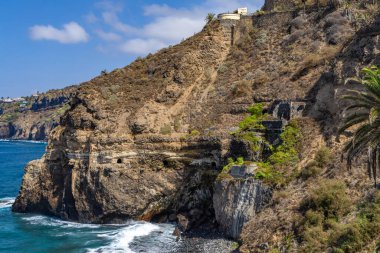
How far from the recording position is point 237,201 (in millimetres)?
29891

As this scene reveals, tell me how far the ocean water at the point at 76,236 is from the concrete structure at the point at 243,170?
627 centimetres

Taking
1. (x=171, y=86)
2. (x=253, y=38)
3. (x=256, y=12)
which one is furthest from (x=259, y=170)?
(x=256, y=12)

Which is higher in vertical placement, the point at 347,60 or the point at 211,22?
the point at 211,22

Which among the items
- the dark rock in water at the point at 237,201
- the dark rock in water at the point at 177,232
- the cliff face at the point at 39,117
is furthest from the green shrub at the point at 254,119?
the cliff face at the point at 39,117

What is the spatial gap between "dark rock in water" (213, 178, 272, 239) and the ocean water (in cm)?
380

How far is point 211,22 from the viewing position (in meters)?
52.5

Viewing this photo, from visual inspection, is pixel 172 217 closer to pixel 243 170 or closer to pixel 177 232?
pixel 177 232

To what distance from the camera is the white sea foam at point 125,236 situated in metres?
31.5

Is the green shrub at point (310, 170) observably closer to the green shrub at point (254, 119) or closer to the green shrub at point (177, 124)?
the green shrub at point (254, 119)

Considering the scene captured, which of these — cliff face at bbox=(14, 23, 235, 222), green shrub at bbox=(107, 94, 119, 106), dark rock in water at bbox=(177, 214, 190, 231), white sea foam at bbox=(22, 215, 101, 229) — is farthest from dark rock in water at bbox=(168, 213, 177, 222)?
green shrub at bbox=(107, 94, 119, 106)

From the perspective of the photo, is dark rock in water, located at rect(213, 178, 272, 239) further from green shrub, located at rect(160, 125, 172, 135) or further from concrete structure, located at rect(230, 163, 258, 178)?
green shrub, located at rect(160, 125, 172, 135)

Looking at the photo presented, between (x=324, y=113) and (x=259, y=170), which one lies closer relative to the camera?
(x=259, y=170)

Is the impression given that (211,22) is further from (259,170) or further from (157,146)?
(259,170)

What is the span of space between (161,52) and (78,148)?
1575cm
